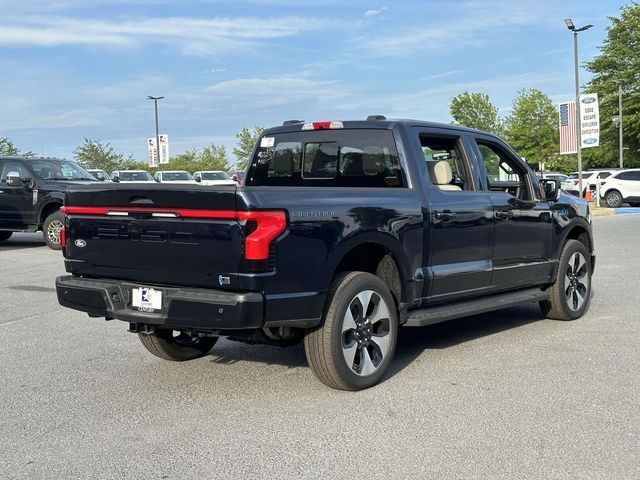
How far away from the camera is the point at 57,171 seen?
15766mm

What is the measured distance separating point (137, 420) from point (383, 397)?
1.58 meters

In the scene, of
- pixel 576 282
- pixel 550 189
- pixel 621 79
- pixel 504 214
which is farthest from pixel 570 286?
pixel 621 79

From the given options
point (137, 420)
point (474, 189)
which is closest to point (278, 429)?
point (137, 420)

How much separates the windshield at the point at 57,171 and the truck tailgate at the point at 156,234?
1066 cm

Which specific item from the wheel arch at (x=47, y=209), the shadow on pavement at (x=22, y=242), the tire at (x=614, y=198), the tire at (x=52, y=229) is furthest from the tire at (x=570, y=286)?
the tire at (x=614, y=198)

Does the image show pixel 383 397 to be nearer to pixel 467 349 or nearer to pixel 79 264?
pixel 467 349

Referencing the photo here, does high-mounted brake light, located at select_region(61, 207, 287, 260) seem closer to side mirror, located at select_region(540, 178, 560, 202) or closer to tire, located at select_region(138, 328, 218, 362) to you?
tire, located at select_region(138, 328, 218, 362)

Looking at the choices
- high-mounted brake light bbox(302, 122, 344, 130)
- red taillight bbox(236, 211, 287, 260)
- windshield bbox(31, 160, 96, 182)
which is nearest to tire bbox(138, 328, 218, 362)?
red taillight bbox(236, 211, 287, 260)

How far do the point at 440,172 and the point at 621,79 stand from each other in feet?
158

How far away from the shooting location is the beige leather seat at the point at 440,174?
591 cm

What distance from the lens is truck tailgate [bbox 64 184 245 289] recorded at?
446 centimetres

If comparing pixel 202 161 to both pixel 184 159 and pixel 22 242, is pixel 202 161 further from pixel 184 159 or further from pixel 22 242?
pixel 22 242

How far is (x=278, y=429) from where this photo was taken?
4.31 metres

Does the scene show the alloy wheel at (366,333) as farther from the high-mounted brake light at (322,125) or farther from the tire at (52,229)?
the tire at (52,229)
